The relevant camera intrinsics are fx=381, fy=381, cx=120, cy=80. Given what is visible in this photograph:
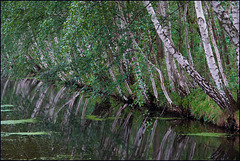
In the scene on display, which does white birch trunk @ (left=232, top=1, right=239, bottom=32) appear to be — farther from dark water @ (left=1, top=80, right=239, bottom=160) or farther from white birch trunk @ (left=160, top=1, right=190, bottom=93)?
white birch trunk @ (left=160, top=1, right=190, bottom=93)

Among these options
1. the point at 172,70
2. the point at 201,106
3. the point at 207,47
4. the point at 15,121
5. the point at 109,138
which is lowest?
the point at 109,138

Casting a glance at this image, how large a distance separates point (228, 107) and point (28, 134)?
4.67m

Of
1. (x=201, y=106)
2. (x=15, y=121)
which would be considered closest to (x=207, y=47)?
(x=201, y=106)

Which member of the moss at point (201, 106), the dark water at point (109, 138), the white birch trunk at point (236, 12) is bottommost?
the dark water at point (109, 138)

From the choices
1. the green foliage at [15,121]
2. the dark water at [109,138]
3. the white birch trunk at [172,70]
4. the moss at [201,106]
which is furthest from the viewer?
the white birch trunk at [172,70]

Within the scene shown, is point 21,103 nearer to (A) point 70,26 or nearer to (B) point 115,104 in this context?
(B) point 115,104

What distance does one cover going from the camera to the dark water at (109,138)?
7.28 meters

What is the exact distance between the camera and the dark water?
23.9ft

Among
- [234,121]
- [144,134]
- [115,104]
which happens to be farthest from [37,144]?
[115,104]

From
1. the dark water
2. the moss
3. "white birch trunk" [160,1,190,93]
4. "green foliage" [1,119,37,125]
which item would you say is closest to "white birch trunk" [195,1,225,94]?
the moss

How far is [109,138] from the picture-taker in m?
8.85

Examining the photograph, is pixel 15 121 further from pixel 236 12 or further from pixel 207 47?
pixel 236 12

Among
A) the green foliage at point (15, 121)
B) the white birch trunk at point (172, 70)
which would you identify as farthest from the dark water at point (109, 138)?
the white birch trunk at point (172, 70)

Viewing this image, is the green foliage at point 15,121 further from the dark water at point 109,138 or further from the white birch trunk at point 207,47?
the white birch trunk at point 207,47
